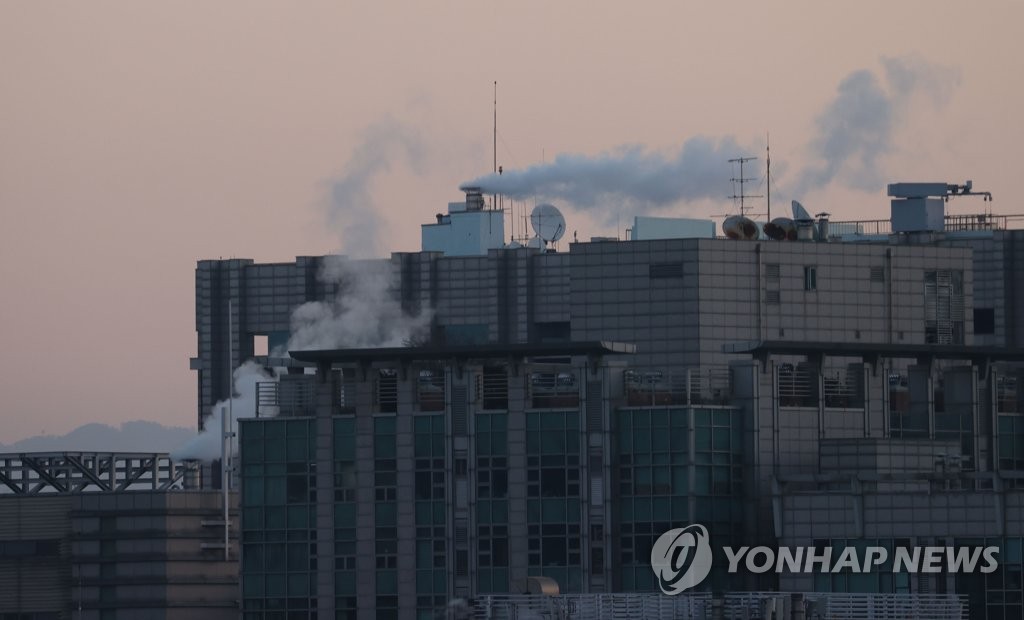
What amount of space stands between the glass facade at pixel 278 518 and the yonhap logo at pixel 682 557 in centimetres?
2189

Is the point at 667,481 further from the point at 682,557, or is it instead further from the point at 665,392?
the point at 665,392

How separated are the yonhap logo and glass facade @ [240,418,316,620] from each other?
21.9 m

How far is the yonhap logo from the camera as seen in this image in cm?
16425

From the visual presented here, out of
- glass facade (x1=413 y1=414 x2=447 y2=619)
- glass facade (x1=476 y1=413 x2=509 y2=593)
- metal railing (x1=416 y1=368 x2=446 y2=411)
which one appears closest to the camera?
glass facade (x1=476 y1=413 x2=509 y2=593)

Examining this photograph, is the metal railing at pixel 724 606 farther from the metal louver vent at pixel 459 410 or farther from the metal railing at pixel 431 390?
the metal railing at pixel 431 390

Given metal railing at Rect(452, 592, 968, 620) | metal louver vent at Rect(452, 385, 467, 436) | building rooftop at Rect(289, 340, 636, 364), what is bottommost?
metal railing at Rect(452, 592, 968, 620)

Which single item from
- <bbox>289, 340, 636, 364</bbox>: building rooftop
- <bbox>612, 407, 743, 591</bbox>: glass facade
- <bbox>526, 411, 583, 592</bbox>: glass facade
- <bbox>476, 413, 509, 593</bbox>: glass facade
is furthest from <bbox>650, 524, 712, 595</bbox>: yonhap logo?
<bbox>289, 340, 636, 364</bbox>: building rooftop

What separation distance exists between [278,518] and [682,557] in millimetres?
25529

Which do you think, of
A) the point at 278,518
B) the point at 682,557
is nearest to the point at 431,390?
the point at 278,518

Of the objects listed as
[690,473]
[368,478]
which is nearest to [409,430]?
[368,478]

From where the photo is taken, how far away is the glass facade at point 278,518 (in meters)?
173

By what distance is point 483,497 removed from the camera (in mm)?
168500

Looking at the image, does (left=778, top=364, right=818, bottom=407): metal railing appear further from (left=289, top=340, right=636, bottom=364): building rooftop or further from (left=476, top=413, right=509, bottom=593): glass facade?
(left=476, top=413, right=509, bottom=593): glass facade

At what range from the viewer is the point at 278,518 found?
174250mm
